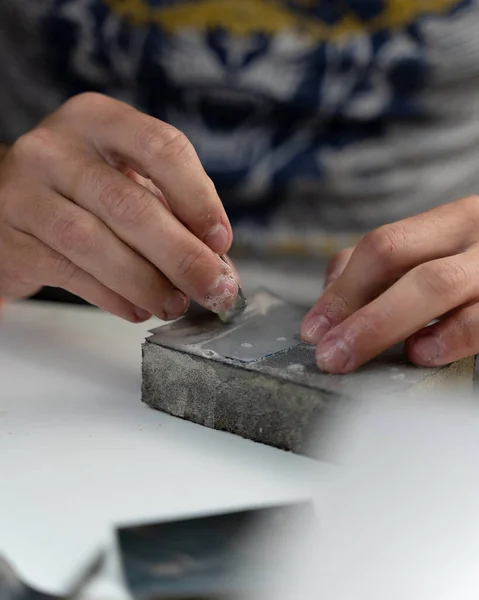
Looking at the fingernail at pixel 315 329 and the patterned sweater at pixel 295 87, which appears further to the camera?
the patterned sweater at pixel 295 87

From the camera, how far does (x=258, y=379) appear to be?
0.86 meters

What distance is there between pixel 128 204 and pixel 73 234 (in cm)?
10

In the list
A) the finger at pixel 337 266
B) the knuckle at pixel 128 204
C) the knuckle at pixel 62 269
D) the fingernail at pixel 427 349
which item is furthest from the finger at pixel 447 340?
the knuckle at pixel 62 269

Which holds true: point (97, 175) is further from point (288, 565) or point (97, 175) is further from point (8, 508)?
point (288, 565)

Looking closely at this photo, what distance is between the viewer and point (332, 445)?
0.83 metres

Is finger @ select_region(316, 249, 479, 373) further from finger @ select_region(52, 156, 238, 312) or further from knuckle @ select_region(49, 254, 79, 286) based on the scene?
knuckle @ select_region(49, 254, 79, 286)

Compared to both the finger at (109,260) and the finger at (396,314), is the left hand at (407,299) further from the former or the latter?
the finger at (109,260)

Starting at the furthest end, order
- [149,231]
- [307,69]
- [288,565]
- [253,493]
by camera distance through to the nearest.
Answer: [307,69] → [149,231] → [253,493] → [288,565]

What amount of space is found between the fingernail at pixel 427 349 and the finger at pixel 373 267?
0.32 ft

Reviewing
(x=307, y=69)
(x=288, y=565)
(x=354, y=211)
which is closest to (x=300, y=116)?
(x=307, y=69)

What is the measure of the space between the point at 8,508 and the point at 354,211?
92cm

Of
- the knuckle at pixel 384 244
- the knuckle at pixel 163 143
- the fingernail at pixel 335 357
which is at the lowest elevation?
the fingernail at pixel 335 357

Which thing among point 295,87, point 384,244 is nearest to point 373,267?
point 384,244

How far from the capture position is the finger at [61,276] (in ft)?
3.41
